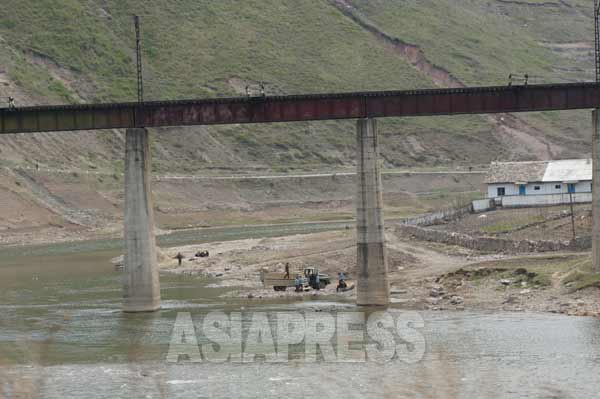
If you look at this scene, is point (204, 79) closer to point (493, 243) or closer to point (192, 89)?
point (192, 89)

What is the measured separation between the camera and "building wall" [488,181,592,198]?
331 feet

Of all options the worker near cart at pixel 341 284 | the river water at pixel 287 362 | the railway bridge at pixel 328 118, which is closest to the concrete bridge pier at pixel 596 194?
the railway bridge at pixel 328 118

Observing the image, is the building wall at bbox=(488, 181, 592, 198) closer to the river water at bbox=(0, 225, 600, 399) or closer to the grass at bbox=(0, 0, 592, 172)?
the river water at bbox=(0, 225, 600, 399)

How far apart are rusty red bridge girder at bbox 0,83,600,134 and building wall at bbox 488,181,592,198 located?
38473 millimetres

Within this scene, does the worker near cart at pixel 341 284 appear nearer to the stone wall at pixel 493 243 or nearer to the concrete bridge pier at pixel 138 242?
the concrete bridge pier at pixel 138 242

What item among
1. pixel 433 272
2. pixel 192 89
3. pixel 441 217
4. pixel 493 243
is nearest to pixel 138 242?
pixel 433 272

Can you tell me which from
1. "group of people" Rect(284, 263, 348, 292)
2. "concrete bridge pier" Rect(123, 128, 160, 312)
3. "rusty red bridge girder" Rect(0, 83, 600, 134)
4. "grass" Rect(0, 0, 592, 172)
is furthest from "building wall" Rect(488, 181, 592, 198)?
"grass" Rect(0, 0, 592, 172)

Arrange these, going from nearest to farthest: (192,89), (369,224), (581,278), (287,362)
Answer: (287,362)
(581,278)
(369,224)
(192,89)

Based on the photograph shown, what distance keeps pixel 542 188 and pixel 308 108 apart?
1702 inches

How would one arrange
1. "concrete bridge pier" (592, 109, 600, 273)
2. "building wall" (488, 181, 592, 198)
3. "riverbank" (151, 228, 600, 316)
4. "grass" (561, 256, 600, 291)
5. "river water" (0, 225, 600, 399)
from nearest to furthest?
1. "river water" (0, 225, 600, 399)
2. "grass" (561, 256, 600, 291)
3. "riverbank" (151, 228, 600, 316)
4. "concrete bridge pier" (592, 109, 600, 273)
5. "building wall" (488, 181, 592, 198)

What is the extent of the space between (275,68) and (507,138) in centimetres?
3808

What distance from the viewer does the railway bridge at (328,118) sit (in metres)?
63.1

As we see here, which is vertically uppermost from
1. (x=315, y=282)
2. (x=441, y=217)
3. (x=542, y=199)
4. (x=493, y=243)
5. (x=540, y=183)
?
(x=540, y=183)

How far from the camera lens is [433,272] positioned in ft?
239
